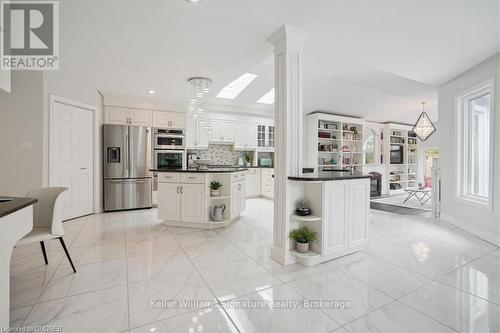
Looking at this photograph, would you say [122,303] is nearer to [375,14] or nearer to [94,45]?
[94,45]

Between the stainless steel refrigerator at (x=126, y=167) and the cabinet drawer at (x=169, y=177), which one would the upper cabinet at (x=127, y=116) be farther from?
the cabinet drawer at (x=169, y=177)

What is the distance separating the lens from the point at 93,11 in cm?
225

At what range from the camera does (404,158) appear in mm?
8320

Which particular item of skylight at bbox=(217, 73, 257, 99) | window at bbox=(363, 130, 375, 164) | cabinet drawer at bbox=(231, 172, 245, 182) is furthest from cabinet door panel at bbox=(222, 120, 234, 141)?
window at bbox=(363, 130, 375, 164)

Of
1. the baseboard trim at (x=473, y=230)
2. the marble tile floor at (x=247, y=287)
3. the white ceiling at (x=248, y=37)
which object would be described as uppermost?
the white ceiling at (x=248, y=37)

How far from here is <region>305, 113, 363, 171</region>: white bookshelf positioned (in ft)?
22.3

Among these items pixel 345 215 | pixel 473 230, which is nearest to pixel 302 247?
pixel 345 215

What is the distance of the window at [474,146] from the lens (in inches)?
142

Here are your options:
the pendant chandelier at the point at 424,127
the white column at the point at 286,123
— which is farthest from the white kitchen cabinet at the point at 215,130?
the pendant chandelier at the point at 424,127

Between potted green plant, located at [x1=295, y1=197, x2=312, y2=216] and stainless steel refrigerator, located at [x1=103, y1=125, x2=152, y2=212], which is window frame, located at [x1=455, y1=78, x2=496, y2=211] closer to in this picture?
potted green plant, located at [x1=295, y1=197, x2=312, y2=216]

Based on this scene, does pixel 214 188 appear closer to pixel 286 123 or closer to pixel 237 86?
pixel 286 123

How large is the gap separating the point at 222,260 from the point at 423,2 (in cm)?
326

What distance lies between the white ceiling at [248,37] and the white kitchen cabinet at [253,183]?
9.92 ft

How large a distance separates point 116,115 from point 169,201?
2.65m
